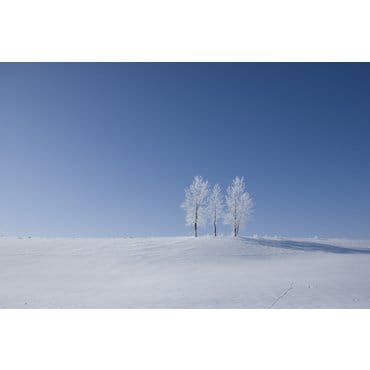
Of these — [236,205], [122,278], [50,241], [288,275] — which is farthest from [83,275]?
[236,205]

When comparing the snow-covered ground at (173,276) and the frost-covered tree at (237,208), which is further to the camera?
the frost-covered tree at (237,208)

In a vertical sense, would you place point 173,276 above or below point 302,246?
above

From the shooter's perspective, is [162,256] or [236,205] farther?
[236,205]

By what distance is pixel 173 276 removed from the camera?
19.7m

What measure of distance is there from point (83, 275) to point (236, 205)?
29.8m

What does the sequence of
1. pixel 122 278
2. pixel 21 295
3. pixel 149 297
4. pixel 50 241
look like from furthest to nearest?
1. pixel 50 241
2. pixel 122 278
3. pixel 21 295
4. pixel 149 297

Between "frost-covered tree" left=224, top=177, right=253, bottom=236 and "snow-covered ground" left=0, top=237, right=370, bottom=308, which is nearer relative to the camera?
"snow-covered ground" left=0, top=237, right=370, bottom=308

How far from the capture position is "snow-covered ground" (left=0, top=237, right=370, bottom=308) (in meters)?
13.7

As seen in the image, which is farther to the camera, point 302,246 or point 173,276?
point 302,246

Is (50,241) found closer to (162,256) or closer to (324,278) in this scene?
(162,256)

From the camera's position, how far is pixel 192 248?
102 feet

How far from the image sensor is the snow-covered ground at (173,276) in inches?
538
